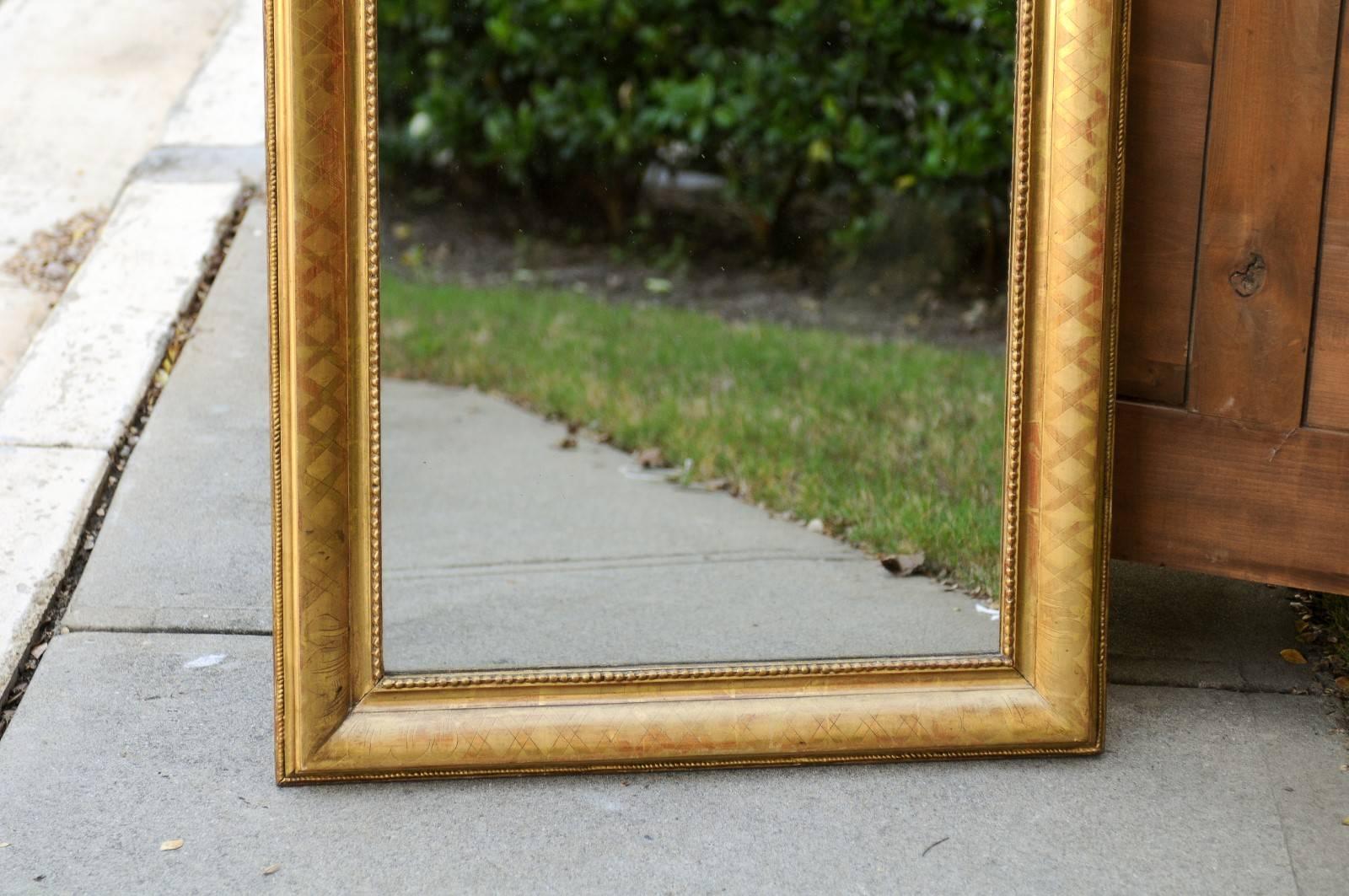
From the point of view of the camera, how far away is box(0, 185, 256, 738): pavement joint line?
2002 millimetres

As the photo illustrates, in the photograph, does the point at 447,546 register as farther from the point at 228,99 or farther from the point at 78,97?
the point at 78,97

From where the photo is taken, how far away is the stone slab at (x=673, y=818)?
1.59 metres

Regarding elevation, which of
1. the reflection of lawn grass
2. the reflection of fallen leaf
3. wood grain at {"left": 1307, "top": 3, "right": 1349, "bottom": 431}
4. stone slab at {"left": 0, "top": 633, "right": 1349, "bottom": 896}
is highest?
wood grain at {"left": 1307, "top": 3, "right": 1349, "bottom": 431}

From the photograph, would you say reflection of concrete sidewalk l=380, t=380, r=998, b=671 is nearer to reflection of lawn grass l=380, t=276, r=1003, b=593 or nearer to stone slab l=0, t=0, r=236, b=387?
reflection of lawn grass l=380, t=276, r=1003, b=593

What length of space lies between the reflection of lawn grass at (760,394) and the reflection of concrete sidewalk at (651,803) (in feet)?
1.30

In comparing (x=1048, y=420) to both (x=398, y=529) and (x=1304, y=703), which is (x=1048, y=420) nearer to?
(x=1304, y=703)

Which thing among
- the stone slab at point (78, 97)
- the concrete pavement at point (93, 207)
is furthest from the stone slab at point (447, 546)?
the stone slab at point (78, 97)

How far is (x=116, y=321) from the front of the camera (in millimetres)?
2820

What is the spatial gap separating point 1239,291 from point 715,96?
Answer: 7.31 ft

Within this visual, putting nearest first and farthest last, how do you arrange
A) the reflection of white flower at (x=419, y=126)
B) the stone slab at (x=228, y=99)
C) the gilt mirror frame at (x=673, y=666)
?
the gilt mirror frame at (x=673, y=666)
the reflection of white flower at (x=419, y=126)
the stone slab at (x=228, y=99)

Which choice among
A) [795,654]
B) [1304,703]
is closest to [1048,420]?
[795,654]

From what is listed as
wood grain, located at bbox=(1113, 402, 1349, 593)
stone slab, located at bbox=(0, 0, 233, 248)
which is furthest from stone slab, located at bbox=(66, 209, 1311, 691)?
stone slab, located at bbox=(0, 0, 233, 248)

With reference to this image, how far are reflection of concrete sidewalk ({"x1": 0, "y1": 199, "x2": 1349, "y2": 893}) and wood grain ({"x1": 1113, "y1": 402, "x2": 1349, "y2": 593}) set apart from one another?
0.24m

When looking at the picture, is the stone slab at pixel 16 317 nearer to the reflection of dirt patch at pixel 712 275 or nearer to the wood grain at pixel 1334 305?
the reflection of dirt patch at pixel 712 275
